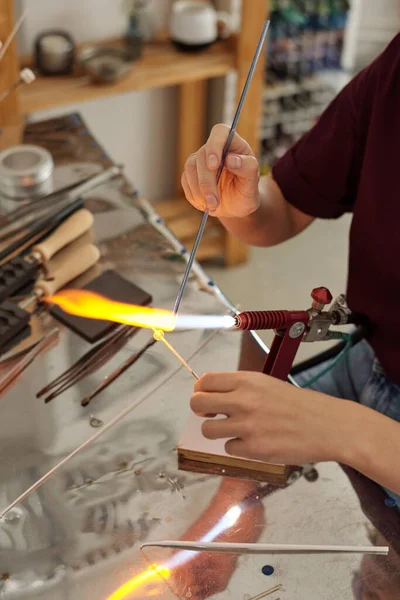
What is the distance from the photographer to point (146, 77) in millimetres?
2109

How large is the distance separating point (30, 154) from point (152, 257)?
0.36 metres

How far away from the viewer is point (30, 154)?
1.44 metres

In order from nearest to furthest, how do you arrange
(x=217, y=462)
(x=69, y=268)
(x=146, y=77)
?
(x=217, y=462) < (x=69, y=268) < (x=146, y=77)

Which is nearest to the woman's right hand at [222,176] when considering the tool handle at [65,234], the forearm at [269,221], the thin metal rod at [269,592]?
the forearm at [269,221]

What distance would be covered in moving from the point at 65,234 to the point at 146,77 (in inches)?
39.2

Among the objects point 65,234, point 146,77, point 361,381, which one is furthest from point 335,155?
point 146,77

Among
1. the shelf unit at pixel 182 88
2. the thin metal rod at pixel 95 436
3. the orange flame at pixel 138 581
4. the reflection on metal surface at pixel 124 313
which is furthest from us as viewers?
the shelf unit at pixel 182 88

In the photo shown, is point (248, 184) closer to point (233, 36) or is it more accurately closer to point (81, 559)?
point (81, 559)

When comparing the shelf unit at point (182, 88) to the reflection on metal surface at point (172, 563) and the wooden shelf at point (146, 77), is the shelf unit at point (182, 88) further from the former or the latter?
the reflection on metal surface at point (172, 563)

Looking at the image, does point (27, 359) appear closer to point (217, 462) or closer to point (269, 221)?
point (217, 462)

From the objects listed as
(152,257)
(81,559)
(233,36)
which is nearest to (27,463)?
(81,559)

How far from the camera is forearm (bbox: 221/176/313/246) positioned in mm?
1190

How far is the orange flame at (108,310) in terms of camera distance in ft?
3.82

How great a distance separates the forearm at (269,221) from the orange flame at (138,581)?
550 millimetres
